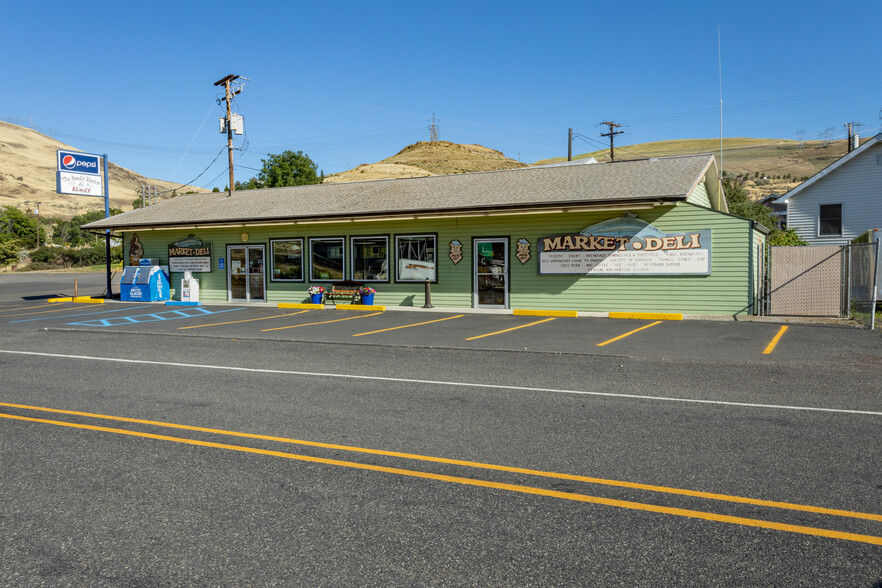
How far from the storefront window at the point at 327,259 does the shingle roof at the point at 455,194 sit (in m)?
1.23

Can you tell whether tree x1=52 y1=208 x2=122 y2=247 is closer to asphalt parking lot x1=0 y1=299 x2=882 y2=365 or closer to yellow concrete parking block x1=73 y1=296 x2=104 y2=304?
yellow concrete parking block x1=73 y1=296 x2=104 y2=304

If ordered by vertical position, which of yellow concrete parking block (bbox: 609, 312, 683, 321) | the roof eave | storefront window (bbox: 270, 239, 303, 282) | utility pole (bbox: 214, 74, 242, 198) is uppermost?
utility pole (bbox: 214, 74, 242, 198)

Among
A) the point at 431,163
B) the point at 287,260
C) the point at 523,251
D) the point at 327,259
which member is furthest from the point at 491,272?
the point at 431,163

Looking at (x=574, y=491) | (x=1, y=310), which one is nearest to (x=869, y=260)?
(x=574, y=491)

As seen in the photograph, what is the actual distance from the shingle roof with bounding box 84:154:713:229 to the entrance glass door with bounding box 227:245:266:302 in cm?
141

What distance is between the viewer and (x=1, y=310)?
72.4 feet

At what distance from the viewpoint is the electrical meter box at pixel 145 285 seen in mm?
24672

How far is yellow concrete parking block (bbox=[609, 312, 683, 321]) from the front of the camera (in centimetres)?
1741

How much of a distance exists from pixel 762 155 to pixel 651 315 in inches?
5941

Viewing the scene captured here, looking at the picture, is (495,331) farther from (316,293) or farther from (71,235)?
(71,235)

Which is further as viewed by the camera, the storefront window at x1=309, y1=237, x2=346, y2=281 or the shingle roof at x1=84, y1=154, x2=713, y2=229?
the storefront window at x1=309, y1=237, x2=346, y2=281

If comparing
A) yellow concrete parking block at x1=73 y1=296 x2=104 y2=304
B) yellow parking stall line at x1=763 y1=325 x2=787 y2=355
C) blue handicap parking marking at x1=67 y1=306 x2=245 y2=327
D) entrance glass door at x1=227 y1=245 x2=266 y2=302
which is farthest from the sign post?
yellow parking stall line at x1=763 y1=325 x2=787 y2=355

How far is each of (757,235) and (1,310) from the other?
25061 mm

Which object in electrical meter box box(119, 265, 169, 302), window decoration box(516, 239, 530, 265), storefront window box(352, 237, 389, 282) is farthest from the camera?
electrical meter box box(119, 265, 169, 302)
